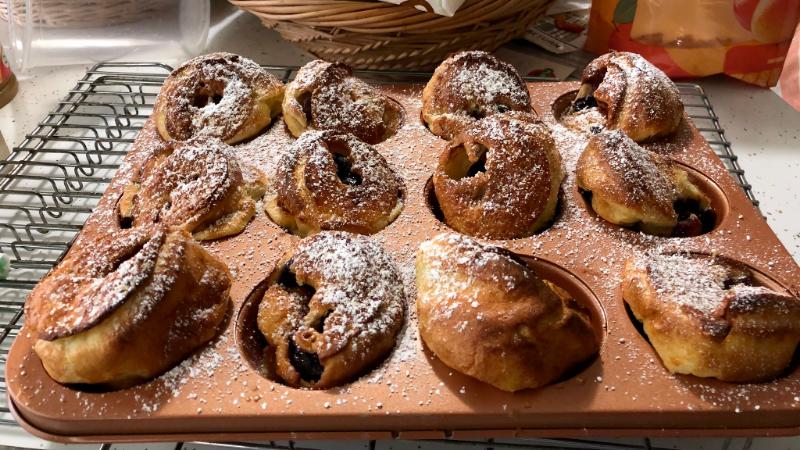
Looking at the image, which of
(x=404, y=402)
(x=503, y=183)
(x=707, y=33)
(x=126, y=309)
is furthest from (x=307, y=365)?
(x=707, y=33)

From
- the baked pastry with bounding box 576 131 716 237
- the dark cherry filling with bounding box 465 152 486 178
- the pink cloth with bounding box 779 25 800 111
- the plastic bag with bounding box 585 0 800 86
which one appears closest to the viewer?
the baked pastry with bounding box 576 131 716 237

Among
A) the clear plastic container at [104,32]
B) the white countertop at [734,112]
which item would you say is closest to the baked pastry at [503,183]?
the white countertop at [734,112]

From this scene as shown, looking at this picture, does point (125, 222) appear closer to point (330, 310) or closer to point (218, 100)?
point (218, 100)

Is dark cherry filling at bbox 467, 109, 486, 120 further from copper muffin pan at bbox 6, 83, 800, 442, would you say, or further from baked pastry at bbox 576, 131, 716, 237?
copper muffin pan at bbox 6, 83, 800, 442

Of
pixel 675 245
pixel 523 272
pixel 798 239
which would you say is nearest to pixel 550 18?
pixel 798 239

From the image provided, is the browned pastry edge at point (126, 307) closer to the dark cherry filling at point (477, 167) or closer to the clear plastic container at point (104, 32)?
the dark cherry filling at point (477, 167)

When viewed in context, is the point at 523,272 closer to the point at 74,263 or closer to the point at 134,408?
the point at 134,408

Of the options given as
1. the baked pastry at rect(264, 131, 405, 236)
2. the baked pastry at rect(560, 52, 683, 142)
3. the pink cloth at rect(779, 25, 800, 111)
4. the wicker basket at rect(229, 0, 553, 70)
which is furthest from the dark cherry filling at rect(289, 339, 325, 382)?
the pink cloth at rect(779, 25, 800, 111)
